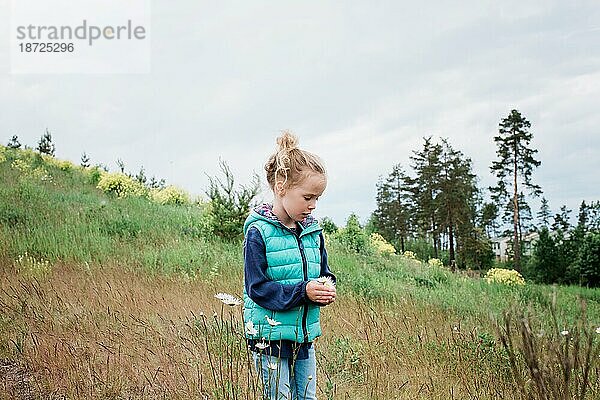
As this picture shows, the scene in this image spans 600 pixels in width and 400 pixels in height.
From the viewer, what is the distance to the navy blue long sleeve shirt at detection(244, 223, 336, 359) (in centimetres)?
252

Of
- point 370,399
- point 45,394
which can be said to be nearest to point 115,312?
point 45,394

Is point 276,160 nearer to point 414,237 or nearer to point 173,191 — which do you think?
point 173,191

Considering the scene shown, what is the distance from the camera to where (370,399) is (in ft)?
11.7

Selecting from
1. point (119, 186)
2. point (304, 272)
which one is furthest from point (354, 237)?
point (304, 272)

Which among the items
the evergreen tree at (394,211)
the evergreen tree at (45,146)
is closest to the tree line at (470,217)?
the evergreen tree at (394,211)

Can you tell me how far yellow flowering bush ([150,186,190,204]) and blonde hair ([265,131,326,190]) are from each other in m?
11.1

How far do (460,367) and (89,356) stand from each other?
2.37 metres

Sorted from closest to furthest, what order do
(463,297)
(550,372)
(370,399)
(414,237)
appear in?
(550,372), (370,399), (463,297), (414,237)

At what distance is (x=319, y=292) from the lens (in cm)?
244

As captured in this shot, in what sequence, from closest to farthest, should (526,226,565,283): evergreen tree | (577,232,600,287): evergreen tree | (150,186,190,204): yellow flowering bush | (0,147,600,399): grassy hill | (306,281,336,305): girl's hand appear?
(306,281,336,305): girl's hand → (0,147,600,399): grassy hill → (150,186,190,204): yellow flowering bush → (577,232,600,287): evergreen tree → (526,226,565,283): evergreen tree

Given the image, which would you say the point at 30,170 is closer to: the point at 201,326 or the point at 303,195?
the point at 201,326

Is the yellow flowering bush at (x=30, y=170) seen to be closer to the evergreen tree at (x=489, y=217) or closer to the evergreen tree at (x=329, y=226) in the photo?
the evergreen tree at (x=329, y=226)

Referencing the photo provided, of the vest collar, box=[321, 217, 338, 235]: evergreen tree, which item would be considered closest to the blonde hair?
the vest collar

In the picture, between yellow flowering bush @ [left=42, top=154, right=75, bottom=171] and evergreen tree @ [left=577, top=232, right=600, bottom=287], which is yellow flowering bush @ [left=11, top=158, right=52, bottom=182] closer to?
yellow flowering bush @ [left=42, top=154, right=75, bottom=171]
